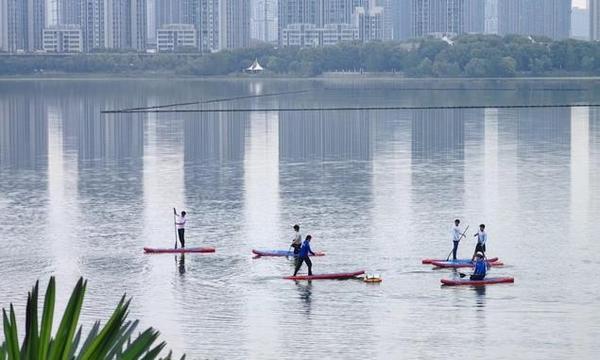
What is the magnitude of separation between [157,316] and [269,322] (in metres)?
2.32

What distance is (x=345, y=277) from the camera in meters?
31.9

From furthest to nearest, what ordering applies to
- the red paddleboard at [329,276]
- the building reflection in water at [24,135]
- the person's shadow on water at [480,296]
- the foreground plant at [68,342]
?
the building reflection in water at [24,135] → the red paddleboard at [329,276] → the person's shadow on water at [480,296] → the foreground plant at [68,342]

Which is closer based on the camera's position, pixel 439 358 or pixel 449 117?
pixel 439 358

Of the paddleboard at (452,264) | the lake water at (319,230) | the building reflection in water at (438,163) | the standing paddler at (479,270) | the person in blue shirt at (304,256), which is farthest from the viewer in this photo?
Result: the building reflection in water at (438,163)

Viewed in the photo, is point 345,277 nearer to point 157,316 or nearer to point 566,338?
point 157,316

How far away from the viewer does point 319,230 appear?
40.8m

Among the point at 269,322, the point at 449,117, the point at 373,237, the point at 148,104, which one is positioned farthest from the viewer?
the point at 148,104

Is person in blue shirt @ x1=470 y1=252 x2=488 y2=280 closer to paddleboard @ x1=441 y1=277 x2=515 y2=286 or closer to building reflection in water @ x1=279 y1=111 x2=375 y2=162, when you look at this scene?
paddleboard @ x1=441 y1=277 x2=515 y2=286

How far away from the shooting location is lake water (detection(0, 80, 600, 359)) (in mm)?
26203

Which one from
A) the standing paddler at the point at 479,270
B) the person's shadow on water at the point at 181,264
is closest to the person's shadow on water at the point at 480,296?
the standing paddler at the point at 479,270

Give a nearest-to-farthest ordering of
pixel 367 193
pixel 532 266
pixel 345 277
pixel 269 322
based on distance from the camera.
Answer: pixel 269 322 → pixel 345 277 → pixel 532 266 → pixel 367 193

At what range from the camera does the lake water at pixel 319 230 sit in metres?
26.2

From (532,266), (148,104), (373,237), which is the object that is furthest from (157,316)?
(148,104)

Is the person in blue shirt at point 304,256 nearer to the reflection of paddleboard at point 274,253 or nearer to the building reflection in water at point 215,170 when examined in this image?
the reflection of paddleboard at point 274,253
